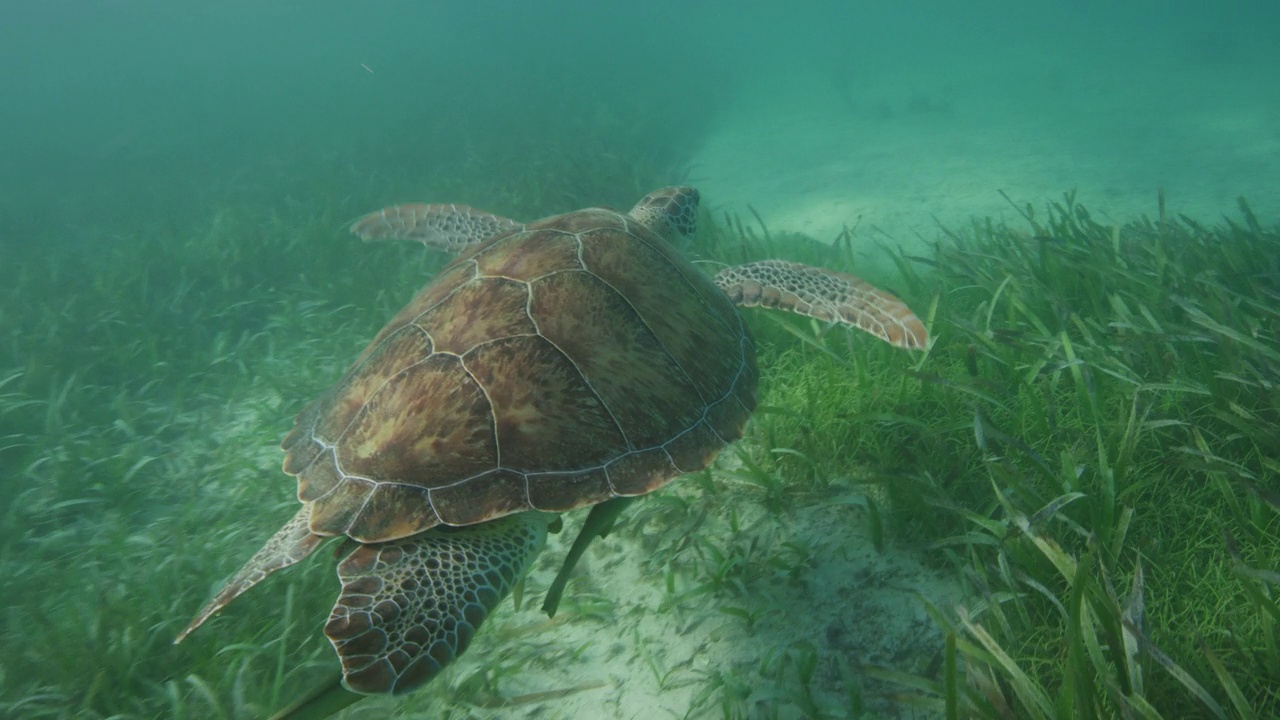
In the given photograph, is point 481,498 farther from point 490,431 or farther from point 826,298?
point 826,298

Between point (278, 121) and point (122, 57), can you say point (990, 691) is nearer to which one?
point (278, 121)

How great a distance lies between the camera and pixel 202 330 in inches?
243

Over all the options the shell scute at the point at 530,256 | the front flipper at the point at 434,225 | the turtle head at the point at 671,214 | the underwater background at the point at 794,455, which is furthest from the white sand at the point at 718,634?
the front flipper at the point at 434,225

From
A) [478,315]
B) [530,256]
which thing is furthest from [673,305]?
[478,315]

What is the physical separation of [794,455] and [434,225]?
3856 millimetres

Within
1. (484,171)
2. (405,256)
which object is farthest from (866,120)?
(405,256)

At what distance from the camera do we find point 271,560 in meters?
2.07

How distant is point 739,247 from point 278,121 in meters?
19.8

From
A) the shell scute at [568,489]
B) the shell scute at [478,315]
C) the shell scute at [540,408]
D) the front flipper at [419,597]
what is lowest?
the front flipper at [419,597]

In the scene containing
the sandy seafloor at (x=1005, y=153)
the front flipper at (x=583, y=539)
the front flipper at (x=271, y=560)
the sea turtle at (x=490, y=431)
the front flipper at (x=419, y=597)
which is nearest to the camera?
the front flipper at (x=419, y=597)

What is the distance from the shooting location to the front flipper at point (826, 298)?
10.8ft

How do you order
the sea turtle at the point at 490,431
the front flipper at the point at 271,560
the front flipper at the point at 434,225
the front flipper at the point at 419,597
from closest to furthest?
the front flipper at the point at 419,597
the sea turtle at the point at 490,431
the front flipper at the point at 271,560
the front flipper at the point at 434,225

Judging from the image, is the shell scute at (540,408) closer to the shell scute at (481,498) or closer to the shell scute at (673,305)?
the shell scute at (481,498)

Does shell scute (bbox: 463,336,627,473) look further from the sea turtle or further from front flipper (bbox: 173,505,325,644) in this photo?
front flipper (bbox: 173,505,325,644)
